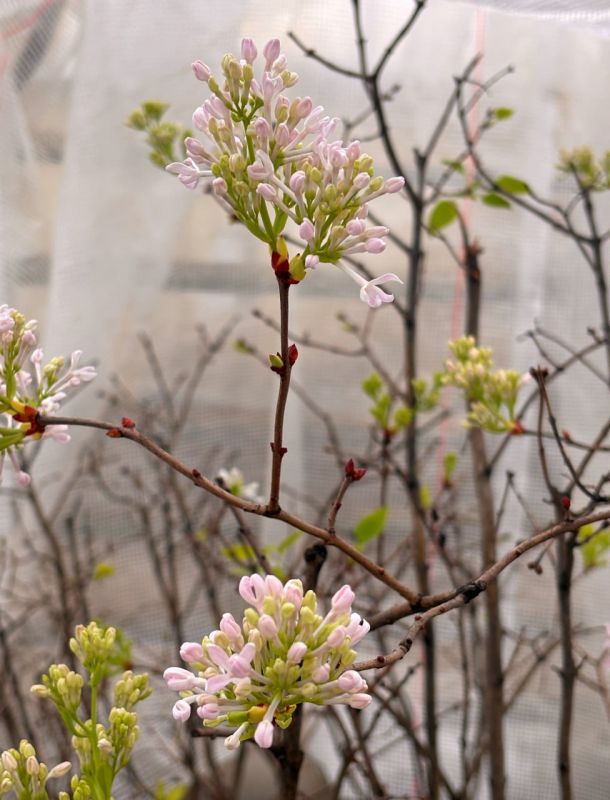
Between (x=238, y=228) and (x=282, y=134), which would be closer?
(x=282, y=134)

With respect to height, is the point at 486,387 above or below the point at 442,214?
below

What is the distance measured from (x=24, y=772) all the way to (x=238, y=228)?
822 millimetres

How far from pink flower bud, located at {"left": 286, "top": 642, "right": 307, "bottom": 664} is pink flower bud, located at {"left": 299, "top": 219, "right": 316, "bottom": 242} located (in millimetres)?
119

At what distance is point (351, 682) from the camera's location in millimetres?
222

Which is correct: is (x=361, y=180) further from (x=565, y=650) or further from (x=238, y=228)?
(x=238, y=228)

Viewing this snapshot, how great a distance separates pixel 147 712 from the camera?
1.05 metres

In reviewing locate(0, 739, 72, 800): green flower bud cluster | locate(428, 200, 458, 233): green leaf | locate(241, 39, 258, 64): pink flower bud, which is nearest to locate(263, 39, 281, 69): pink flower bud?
locate(241, 39, 258, 64): pink flower bud

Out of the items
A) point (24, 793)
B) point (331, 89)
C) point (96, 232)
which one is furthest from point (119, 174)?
point (24, 793)

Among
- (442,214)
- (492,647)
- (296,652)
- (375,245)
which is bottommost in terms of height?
(492,647)

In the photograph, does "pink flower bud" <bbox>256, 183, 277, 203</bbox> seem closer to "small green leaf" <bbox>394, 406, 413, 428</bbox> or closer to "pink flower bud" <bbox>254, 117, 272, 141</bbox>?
"pink flower bud" <bbox>254, 117, 272, 141</bbox>

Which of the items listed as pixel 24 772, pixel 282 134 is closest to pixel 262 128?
pixel 282 134

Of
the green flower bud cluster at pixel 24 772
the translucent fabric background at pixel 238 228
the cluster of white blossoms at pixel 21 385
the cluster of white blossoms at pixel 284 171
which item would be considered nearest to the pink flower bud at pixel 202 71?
the cluster of white blossoms at pixel 284 171

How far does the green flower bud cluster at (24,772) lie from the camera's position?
300 mm

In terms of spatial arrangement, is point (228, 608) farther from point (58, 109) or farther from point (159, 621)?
point (58, 109)
